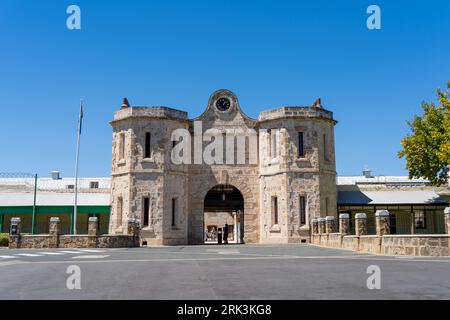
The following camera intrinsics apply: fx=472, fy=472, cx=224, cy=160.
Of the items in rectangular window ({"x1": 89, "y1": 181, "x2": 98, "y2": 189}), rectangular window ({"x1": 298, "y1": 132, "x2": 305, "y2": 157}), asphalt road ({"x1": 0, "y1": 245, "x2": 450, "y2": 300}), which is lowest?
asphalt road ({"x1": 0, "y1": 245, "x2": 450, "y2": 300})

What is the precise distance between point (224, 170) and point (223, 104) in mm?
5111

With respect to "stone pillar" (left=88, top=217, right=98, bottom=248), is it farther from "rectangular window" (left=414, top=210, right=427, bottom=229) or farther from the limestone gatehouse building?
"rectangular window" (left=414, top=210, right=427, bottom=229)

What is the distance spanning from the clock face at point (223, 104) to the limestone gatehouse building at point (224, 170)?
8cm

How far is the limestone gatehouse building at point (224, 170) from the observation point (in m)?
32.9

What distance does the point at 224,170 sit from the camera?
118 ft

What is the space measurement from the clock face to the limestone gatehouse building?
0.25 feet

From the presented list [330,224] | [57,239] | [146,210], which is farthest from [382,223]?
[57,239]

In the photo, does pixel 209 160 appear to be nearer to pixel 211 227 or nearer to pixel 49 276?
pixel 49 276

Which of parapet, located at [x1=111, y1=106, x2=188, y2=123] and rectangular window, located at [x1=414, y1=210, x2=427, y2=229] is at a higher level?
parapet, located at [x1=111, y1=106, x2=188, y2=123]

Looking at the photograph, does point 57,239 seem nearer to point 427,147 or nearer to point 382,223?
point 382,223

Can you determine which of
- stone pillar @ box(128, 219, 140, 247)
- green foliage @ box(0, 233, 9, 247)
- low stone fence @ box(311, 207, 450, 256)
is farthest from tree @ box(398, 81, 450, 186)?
green foliage @ box(0, 233, 9, 247)

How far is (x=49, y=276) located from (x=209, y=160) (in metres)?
25.0

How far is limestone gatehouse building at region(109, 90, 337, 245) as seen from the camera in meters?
32.9
